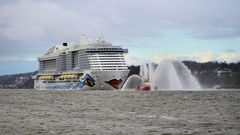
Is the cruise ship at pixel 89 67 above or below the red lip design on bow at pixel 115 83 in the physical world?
above

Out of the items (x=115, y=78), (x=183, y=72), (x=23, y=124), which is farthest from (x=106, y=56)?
(x=23, y=124)

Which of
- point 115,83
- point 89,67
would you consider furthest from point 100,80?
point 89,67

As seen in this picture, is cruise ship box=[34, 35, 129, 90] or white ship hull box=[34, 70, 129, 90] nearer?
white ship hull box=[34, 70, 129, 90]

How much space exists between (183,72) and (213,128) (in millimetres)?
106695

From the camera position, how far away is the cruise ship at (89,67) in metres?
123

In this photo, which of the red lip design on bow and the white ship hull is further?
the red lip design on bow

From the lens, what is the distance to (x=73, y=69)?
135250 mm

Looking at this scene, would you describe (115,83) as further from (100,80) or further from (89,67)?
(89,67)

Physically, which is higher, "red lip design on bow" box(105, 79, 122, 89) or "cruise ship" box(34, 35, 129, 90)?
"cruise ship" box(34, 35, 129, 90)

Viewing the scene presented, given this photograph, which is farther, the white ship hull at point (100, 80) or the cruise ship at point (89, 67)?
the cruise ship at point (89, 67)

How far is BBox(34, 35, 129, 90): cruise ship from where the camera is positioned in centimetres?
12325

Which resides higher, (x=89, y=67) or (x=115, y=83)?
(x=89, y=67)

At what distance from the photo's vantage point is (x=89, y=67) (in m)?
126

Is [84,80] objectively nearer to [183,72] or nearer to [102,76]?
[102,76]
